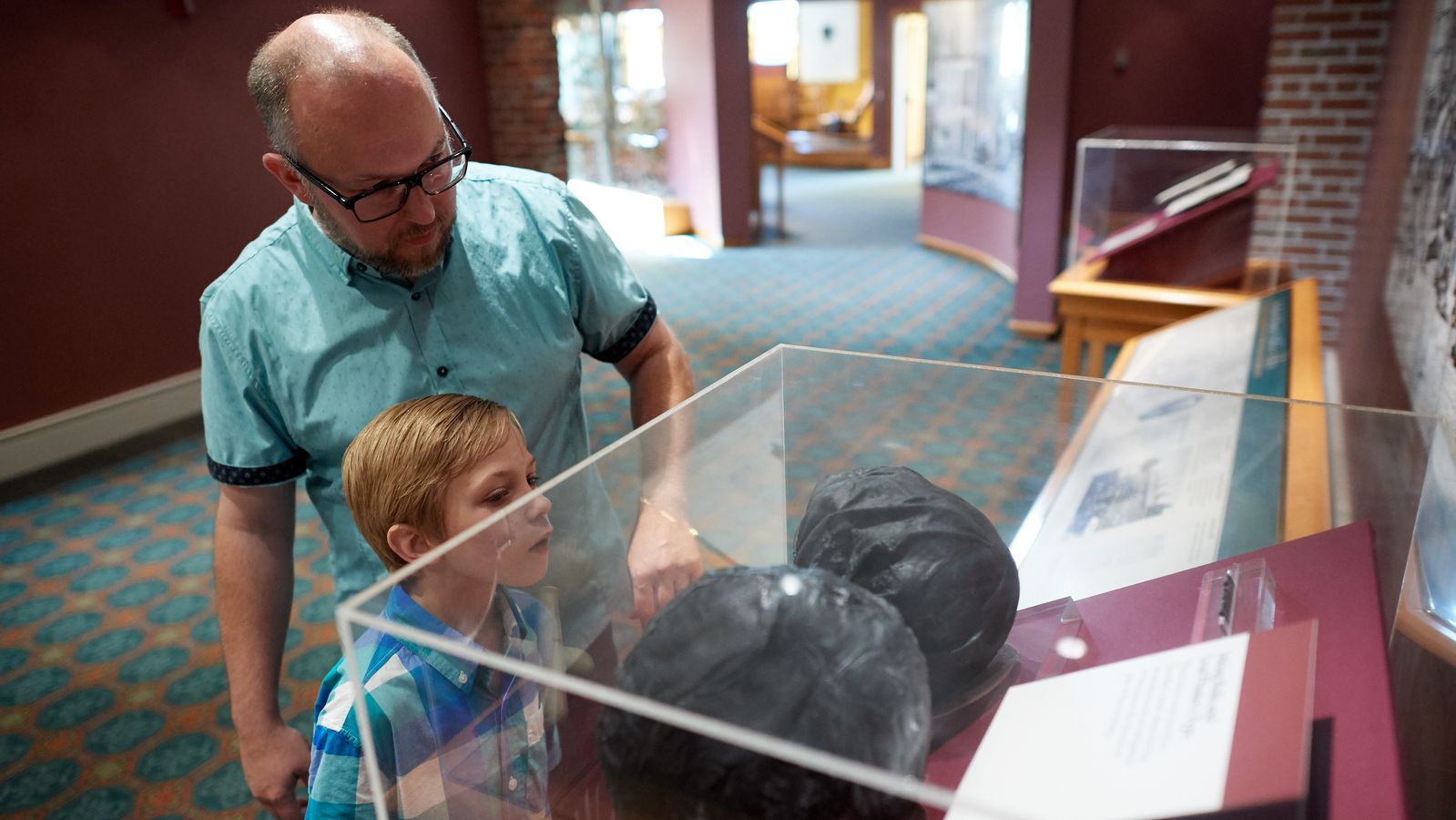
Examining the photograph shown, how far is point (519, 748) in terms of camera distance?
26.5 inches

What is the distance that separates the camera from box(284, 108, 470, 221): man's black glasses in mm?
1145

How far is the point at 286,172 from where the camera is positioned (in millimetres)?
1208

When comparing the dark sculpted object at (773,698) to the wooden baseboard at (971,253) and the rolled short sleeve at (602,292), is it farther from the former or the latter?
the wooden baseboard at (971,253)

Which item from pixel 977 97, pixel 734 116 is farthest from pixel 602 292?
pixel 734 116

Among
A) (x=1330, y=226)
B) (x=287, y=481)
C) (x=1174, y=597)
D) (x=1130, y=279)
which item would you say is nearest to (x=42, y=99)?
(x=287, y=481)

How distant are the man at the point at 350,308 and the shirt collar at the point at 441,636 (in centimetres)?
66

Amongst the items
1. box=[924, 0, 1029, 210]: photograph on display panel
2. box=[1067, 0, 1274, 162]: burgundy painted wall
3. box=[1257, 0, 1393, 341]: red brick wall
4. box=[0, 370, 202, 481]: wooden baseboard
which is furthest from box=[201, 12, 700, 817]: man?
box=[1067, 0, 1274, 162]: burgundy painted wall

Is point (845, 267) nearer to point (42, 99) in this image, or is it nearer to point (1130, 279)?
point (1130, 279)

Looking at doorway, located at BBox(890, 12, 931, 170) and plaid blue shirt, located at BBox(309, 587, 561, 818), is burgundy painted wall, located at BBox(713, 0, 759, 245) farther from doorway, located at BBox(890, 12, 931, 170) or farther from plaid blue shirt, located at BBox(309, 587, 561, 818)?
plaid blue shirt, located at BBox(309, 587, 561, 818)

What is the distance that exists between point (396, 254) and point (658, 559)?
2.25 ft

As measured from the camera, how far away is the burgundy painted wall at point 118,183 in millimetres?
4211

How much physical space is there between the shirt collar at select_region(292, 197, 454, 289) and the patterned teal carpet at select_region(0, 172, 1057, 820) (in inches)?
25.6

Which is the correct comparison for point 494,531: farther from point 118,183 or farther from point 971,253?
point 971,253

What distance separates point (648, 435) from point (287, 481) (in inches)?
30.0
